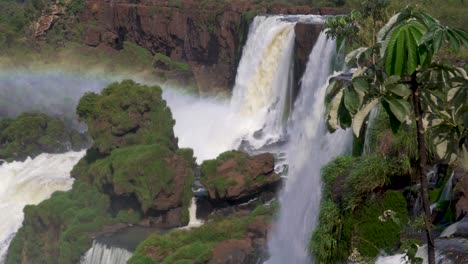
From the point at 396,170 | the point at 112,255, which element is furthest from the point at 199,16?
the point at 396,170

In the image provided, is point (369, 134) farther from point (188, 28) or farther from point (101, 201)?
point (188, 28)

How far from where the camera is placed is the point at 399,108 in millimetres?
4242

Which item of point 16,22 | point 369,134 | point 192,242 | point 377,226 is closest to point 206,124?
point 192,242

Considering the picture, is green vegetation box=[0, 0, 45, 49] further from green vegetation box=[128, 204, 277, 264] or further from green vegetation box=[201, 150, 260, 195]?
green vegetation box=[128, 204, 277, 264]

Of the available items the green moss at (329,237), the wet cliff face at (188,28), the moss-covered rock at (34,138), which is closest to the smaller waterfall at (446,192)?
the green moss at (329,237)

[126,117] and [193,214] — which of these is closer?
[193,214]

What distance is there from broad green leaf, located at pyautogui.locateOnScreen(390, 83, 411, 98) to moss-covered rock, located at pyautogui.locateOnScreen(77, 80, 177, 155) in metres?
22.1

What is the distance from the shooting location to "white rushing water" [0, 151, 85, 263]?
25641mm

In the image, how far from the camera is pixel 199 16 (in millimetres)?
43969

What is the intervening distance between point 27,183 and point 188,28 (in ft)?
68.0

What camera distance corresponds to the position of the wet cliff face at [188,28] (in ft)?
134

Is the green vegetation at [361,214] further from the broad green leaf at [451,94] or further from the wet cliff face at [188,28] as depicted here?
the wet cliff face at [188,28]

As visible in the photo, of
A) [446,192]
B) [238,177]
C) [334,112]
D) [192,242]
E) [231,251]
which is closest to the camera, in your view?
[334,112]

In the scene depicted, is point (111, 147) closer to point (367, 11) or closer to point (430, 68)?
point (367, 11)
